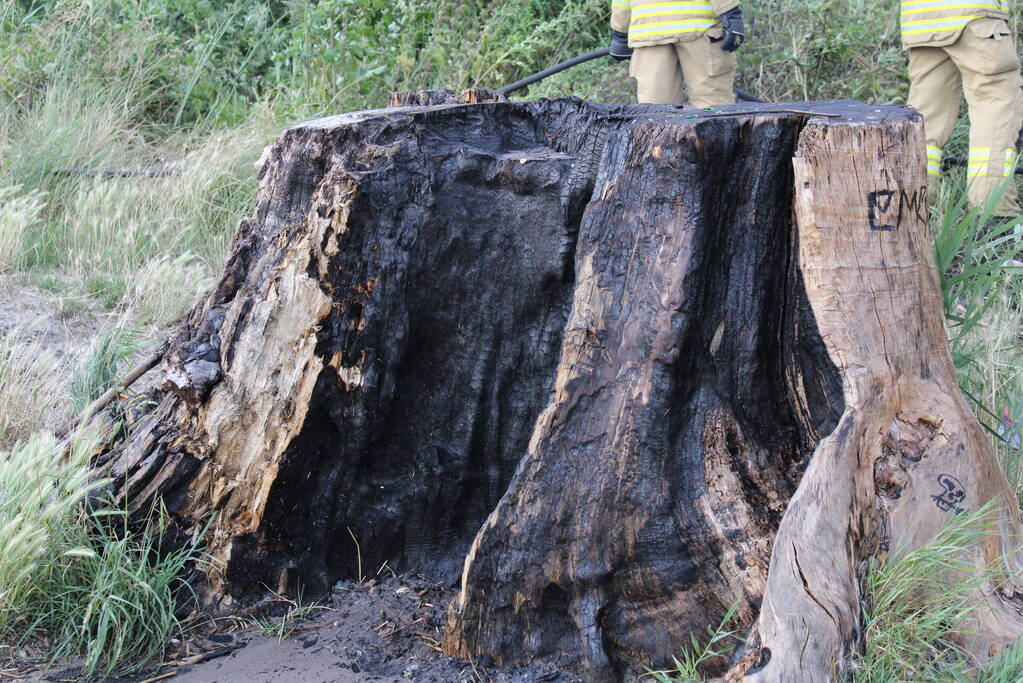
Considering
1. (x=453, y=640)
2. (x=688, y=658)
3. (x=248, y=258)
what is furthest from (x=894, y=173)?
(x=248, y=258)

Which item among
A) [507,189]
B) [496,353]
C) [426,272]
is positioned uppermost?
[507,189]

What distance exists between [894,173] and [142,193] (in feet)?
16.3

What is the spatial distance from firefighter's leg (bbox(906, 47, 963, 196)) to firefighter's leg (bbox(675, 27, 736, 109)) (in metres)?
1.15

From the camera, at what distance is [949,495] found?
2.16 metres

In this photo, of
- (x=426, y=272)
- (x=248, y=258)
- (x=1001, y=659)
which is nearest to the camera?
(x=1001, y=659)

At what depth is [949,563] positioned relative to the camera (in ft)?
6.88

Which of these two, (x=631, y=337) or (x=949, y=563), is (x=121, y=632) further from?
(x=949, y=563)

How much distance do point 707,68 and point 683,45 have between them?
0.73ft

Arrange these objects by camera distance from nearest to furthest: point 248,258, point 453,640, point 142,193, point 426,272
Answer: point 453,640
point 426,272
point 248,258
point 142,193

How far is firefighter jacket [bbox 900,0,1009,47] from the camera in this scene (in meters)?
5.27

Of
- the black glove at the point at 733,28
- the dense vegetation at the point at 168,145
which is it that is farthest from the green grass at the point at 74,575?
the black glove at the point at 733,28

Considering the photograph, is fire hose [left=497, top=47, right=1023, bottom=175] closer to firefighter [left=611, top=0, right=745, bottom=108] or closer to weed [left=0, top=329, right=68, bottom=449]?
firefighter [left=611, top=0, right=745, bottom=108]

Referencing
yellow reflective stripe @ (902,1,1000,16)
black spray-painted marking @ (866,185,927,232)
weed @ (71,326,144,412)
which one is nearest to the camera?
black spray-painted marking @ (866,185,927,232)

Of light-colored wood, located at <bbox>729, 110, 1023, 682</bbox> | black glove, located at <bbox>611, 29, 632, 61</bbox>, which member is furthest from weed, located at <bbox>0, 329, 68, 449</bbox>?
black glove, located at <bbox>611, 29, 632, 61</bbox>
